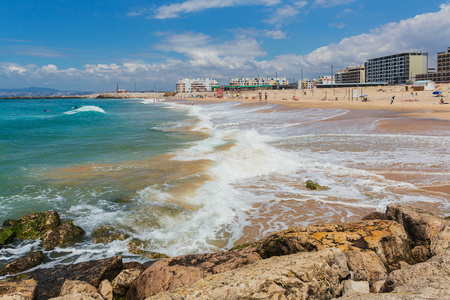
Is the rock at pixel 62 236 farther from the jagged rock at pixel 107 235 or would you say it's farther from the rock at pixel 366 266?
the rock at pixel 366 266

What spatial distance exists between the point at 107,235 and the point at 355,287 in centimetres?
560

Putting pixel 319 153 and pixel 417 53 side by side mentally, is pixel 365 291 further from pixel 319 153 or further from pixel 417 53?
pixel 417 53

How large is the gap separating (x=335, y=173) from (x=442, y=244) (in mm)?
7072

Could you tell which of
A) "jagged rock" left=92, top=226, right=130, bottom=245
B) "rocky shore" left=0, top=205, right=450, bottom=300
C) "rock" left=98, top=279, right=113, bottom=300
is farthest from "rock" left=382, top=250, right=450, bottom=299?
"jagged rock" left=92, top=226, right=130, bottom=245

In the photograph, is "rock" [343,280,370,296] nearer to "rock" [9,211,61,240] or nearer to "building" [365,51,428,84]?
"rock" [9,211,61,240]

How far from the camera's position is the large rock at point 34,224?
6977 millimetres

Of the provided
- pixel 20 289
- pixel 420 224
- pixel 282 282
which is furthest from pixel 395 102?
pixel 20 289

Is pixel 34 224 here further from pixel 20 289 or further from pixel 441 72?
pixel 441 72

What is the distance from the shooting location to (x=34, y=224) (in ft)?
23.3

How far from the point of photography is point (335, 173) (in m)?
10.8

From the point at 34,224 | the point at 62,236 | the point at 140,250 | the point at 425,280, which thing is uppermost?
the point at 425,280

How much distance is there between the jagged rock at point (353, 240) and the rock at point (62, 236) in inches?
184

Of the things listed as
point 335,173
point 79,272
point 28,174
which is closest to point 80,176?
point 28,174

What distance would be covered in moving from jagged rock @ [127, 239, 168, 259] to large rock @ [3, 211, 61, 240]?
221cm
